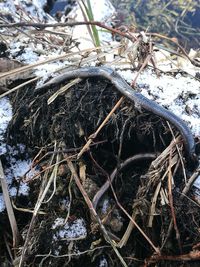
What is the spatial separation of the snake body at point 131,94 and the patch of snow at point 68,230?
0.59 metres

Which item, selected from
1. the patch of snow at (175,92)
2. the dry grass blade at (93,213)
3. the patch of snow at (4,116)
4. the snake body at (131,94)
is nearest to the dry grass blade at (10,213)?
the patch of snow at (4,116)

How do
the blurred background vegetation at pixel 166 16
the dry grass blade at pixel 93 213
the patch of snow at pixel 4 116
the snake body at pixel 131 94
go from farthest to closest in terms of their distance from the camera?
the blurred background vegetation at pixel 166 16, the patch of snow at pixel 4 116, the snake body at pixel 131 94, the dry grass blade at pixel 93 213

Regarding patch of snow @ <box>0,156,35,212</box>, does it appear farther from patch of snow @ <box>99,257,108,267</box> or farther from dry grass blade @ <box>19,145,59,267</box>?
patch of snow @ <box>99,257,108,267</box>

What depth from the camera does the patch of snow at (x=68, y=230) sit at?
1.60 meters

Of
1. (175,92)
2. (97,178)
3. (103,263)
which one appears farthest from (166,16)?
(103,263)

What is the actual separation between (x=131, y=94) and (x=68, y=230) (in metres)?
0.70

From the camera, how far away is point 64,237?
1597 mm

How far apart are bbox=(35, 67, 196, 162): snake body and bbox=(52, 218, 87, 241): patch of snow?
59cm

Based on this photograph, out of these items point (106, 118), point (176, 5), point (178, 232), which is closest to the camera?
point (178, 232)

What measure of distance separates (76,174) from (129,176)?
253 mm

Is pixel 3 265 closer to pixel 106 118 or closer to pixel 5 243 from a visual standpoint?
pixel 5 243

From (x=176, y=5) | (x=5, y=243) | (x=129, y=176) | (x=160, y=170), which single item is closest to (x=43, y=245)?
(x=5, y=243)

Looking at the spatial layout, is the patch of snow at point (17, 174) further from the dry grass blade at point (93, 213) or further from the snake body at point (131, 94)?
the snake body at point (131, 94)

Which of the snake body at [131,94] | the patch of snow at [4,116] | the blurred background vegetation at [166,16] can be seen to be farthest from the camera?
the blurred background vegetation at [166,16]
